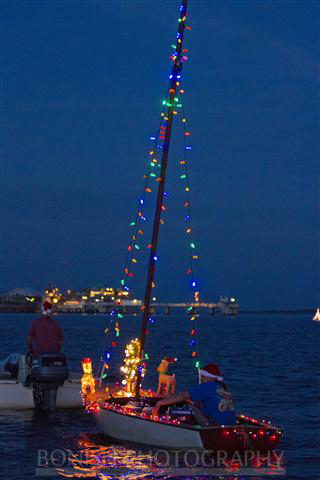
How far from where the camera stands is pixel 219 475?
55.8ft

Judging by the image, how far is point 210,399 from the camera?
1711cm

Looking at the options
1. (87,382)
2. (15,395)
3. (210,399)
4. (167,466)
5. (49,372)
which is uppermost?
(49,372)

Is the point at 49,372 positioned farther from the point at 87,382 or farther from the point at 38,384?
the point at 87,382

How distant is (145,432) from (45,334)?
15.8 ft

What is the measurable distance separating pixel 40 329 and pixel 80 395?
309 cm

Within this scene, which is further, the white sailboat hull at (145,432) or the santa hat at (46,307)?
Result: the santa hat at (46,307)

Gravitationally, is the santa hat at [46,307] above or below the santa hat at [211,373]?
above

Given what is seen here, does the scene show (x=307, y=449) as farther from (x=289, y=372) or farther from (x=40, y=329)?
(x=289, y=372)

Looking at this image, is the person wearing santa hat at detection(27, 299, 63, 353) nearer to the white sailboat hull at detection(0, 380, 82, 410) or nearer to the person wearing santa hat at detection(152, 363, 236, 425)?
the white sailboat hull at detection(0, 380, 82, 410)

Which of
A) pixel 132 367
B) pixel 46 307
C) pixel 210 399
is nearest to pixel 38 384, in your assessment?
pixel 46 307

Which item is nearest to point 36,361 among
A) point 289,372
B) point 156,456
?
point 156,456

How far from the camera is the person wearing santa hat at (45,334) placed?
73.5 ft

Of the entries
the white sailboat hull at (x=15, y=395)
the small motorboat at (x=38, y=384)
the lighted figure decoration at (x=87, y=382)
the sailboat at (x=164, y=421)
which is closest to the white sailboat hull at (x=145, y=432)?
the sailboat at (x=164, y=421)

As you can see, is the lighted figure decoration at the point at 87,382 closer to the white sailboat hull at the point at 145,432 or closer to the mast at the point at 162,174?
the mast at the point at 162,174
